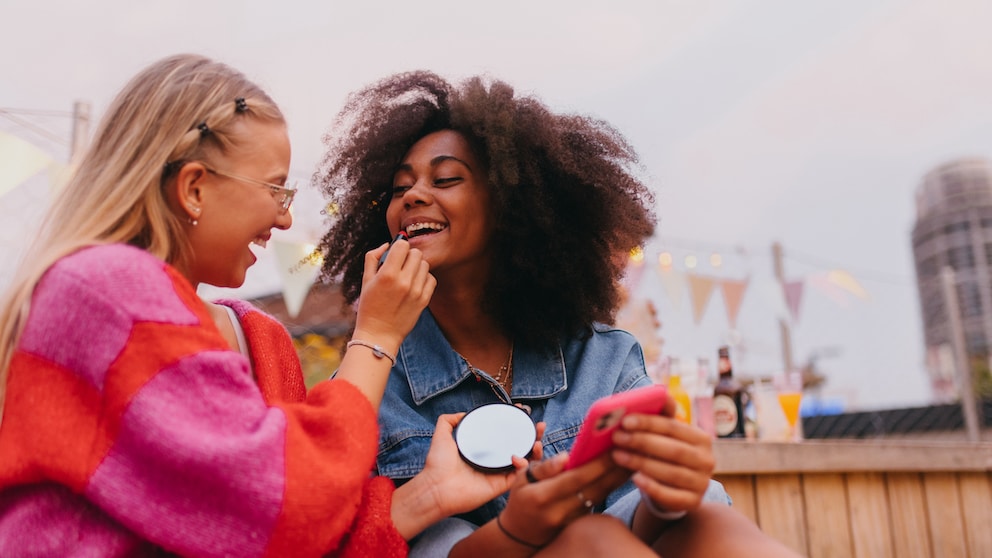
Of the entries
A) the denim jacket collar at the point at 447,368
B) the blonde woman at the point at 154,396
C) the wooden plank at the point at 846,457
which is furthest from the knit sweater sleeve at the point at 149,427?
the wooden plank at the point at 846,457

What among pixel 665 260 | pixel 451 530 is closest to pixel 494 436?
pixel 451 530

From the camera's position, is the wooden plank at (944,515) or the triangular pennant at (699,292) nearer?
the wooden plank at (944,515)

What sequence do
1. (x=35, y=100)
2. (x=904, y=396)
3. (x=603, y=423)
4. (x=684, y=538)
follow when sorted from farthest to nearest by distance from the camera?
(x=904, y=396)
(x=35, y=100)
(x=684, y=538)
(x=603, y=423)

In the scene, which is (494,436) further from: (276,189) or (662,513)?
(276,189)

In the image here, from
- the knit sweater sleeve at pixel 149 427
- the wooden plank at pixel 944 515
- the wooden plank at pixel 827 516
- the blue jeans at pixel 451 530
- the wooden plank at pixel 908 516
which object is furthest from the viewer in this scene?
the wooden plank at pixel 944 515

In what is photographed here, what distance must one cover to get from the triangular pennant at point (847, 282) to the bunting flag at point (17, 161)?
6138mm

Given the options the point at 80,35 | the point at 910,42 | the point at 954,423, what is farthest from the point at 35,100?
the point at 910,42

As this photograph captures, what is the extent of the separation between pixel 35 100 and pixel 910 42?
60.2 ft

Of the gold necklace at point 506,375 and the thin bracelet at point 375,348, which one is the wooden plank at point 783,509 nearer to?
the gold necklace at point 506,375

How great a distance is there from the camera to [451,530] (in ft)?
5.01

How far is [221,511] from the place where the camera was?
1086 mm

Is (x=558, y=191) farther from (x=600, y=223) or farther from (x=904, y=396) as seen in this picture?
(x=904, y=396)

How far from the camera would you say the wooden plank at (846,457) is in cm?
230

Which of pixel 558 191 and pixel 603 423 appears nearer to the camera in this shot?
pixel 603 423
